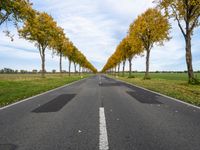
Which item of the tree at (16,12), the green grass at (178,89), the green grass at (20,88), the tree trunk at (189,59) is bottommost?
the green grass at (20,88)

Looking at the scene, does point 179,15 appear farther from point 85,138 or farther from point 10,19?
point 85,138

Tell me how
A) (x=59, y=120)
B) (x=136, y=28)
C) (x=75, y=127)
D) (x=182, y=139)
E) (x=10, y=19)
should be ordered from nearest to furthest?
(x=182, y=139) → (x=75, y=127) → (x=59, y=120) → (x=10, y=19) → (x=136, y=28)

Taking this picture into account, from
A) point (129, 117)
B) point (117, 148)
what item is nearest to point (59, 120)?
point (129, 117)

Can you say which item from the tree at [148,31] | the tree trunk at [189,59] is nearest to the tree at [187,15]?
the tree trunk at [189,59]

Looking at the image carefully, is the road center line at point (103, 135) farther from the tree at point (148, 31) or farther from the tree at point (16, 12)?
the tree at point (148, 31)

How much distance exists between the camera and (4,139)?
459 centimetres

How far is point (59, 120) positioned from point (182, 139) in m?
3.56

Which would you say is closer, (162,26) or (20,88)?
(20,88)

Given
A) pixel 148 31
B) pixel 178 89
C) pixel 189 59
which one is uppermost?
pixel 148 31

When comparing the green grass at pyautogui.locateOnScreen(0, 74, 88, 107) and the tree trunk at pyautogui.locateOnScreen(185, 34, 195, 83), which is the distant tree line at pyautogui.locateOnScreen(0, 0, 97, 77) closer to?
the green grass at pyautogui.locateOnScreen(0, 74, 88, 107)

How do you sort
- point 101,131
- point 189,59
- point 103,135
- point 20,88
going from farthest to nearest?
point 189,59 < point 20,88 < point 101,131 < point 103,135

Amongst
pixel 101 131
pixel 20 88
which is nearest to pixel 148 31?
pixel 20 88

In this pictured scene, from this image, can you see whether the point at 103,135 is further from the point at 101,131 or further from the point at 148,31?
the point at 148,31

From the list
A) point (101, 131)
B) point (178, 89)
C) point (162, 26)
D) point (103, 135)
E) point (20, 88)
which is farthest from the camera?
point (162, 26)
